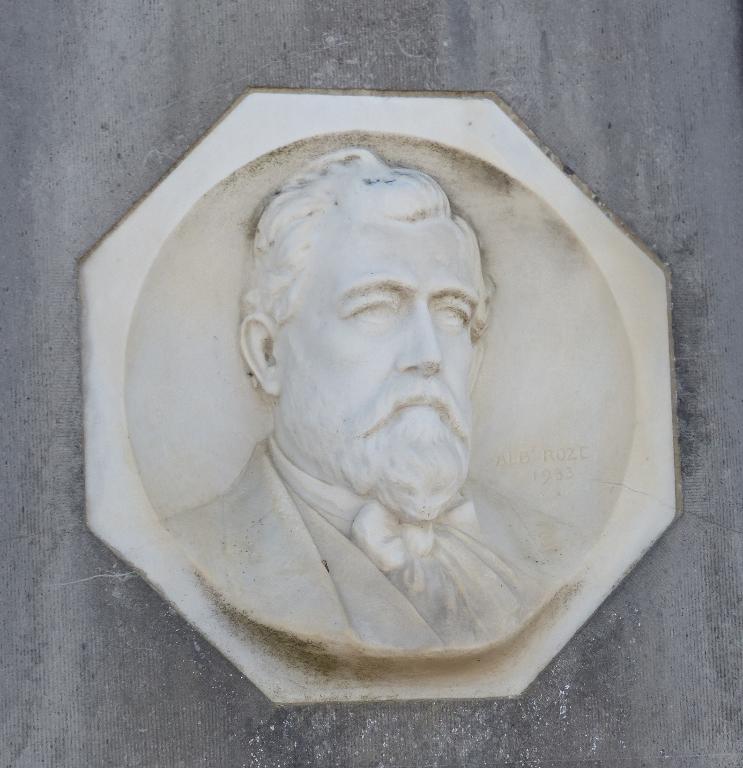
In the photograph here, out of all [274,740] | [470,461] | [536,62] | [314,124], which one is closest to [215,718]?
[274,740]

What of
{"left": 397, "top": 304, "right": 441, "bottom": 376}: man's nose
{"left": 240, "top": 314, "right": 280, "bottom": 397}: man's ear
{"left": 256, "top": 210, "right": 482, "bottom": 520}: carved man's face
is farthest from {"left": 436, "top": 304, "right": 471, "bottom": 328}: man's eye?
{"left": 240, "top": 314, "right": 280, "bottom": 397}: man's ear

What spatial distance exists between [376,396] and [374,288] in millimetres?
348

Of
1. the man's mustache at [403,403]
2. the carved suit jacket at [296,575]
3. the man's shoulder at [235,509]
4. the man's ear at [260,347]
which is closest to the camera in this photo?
the carved suit jacket at [296,575]

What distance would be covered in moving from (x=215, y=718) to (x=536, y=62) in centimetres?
251

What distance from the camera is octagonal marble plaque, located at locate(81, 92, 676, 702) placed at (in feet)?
16.3

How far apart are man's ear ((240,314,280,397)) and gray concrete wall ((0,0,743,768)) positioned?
562 millimetres

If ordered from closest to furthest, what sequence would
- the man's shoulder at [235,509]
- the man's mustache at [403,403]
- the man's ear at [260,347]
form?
the man's mustache at [403,403] → the man's shoulder at [235,509] → the man's ear at [260,347]

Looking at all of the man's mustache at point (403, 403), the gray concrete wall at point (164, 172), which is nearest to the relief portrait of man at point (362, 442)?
the man's mustache at point (403, 403)

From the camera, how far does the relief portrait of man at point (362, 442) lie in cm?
493

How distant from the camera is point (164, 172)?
5250 mm

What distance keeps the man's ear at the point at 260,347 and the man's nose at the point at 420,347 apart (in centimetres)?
48

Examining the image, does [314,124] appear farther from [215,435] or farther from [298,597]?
[298,597]

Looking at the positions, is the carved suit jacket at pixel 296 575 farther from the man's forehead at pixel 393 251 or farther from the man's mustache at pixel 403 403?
the man's forehead at pixel 393 251

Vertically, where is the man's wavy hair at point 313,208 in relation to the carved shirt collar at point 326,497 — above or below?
above
